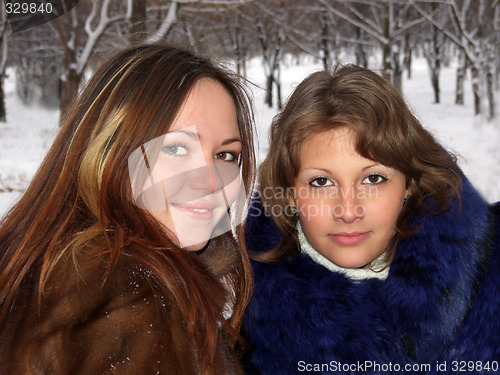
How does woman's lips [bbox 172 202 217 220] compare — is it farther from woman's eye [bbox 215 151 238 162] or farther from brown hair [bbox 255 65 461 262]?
brown hair [bbox 255 65 461 262]

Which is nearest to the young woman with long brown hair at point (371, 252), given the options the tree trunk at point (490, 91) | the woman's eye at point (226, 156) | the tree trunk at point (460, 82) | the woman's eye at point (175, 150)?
the woman's eye at point (226, 156)

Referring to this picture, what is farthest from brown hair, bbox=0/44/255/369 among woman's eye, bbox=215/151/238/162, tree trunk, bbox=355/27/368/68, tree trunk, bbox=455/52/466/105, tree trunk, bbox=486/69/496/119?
tree trunk, bbox=355/27/368/68

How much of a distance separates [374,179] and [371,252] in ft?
1.12

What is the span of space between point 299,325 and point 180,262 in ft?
2.14

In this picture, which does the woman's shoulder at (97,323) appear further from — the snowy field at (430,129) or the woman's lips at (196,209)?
the snowy field at (430,129)

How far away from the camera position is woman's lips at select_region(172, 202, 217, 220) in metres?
1.93

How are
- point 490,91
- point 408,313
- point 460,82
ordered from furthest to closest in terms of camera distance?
point 460,82 → point 490,91 → point 408,313

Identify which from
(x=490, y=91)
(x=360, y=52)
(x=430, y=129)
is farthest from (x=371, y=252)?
(x=360, y=52)

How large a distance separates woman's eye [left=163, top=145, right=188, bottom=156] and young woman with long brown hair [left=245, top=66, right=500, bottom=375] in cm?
66

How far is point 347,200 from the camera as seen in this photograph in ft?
6.94

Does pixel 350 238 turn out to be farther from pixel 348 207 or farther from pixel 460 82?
pixel 460 82

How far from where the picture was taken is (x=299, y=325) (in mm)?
2137

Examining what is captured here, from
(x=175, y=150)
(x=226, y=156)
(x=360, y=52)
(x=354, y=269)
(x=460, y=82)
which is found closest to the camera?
(x=175, y=150)

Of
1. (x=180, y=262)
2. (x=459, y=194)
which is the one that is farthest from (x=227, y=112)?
(x=459, y=194)
